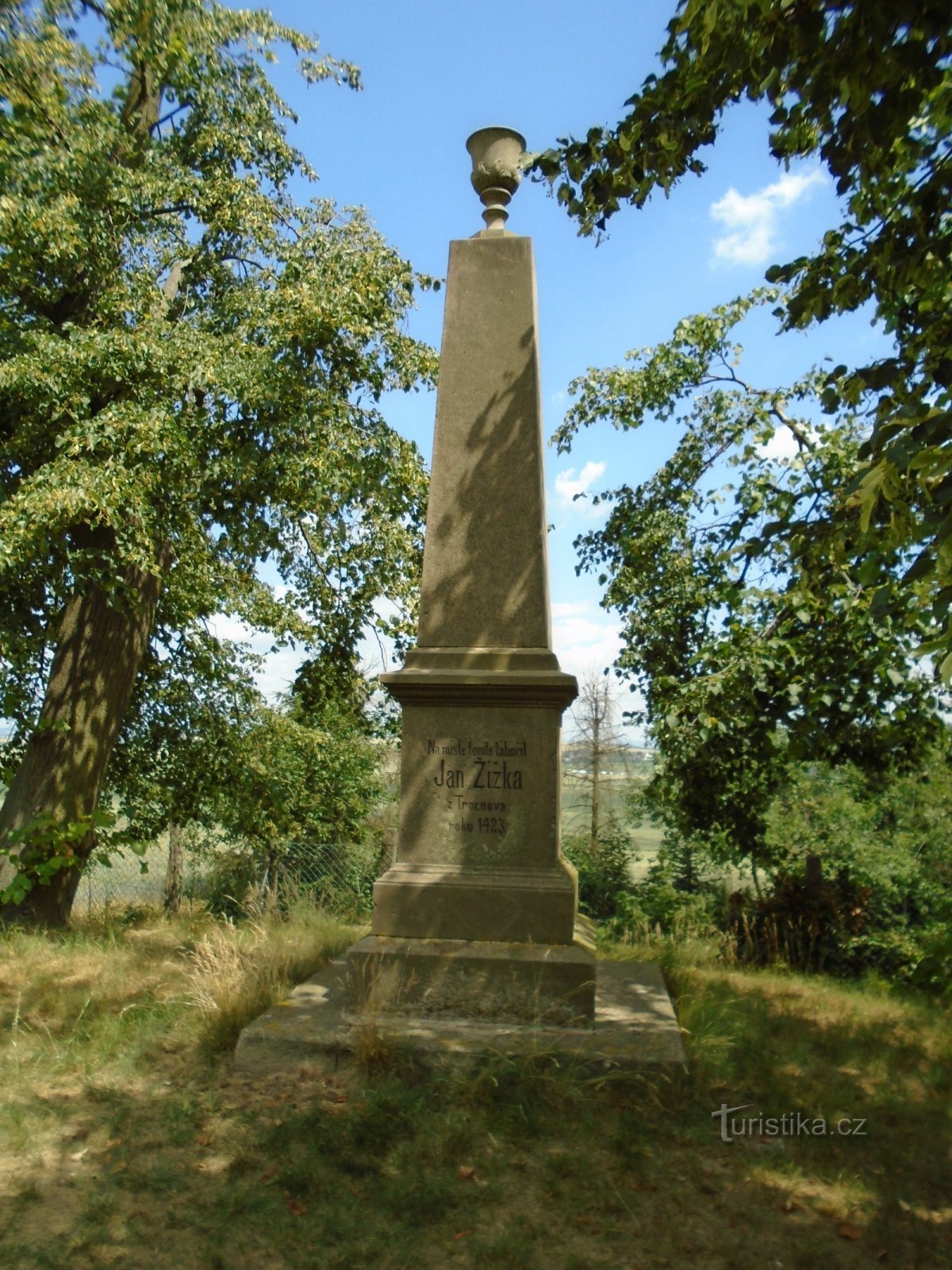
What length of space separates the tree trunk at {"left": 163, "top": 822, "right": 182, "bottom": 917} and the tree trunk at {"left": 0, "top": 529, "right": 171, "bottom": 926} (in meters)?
5.59

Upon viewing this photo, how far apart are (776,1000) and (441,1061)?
11.4 feet

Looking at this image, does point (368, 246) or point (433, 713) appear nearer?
point (433, 713)

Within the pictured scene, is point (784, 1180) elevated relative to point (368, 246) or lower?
lower

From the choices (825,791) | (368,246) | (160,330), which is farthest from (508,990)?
(825,791)

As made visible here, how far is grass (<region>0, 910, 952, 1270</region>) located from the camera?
3.46 metres

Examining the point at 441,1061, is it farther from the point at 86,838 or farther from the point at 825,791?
the point at 825,791

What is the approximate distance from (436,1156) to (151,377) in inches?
261

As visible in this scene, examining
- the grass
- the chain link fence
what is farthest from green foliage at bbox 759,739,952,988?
the grass

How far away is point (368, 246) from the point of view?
385 inches

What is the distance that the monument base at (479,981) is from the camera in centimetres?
505

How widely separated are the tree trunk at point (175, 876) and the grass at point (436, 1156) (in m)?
10.3

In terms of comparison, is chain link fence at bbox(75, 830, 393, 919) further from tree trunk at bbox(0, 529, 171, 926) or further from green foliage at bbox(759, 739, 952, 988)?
green foliage at bbox(759, 739, 952, 988)

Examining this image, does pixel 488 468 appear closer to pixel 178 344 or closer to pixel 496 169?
pixel 496 169

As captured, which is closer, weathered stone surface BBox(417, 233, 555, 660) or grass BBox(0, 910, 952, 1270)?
grass BBox(0, 910, 952, 1270)
